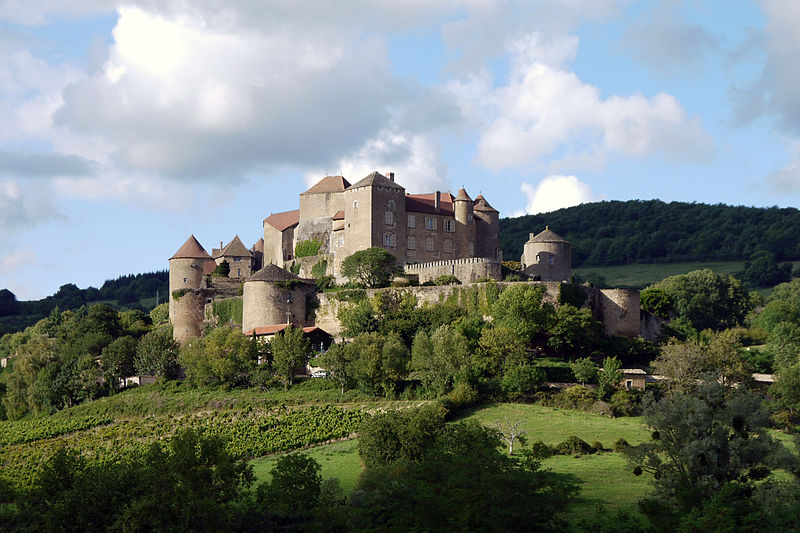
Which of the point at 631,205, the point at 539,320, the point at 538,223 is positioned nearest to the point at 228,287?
the point at 539,320

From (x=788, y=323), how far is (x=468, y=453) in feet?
129

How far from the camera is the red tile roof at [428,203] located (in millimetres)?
75688

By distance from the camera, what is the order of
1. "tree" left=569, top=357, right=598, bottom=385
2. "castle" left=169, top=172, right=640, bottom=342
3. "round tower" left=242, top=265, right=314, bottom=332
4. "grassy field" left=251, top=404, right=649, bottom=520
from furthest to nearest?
"round tower" left=242, top=265, right=314, bottom=332, "castle" left=169, top=172, right=640, bottom=342, "tree" left=569, top=357, right=598, bottom=385, "grassy field" left=251, top=404, right=649, bottom=520

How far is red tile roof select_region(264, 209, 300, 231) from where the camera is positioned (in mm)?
81938

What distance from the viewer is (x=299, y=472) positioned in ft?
119

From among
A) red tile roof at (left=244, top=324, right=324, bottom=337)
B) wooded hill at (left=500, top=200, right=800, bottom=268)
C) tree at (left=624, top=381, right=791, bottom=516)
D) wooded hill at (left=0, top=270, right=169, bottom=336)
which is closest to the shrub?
red tile roof at (left=244, top=324, right=324, bottom=337)

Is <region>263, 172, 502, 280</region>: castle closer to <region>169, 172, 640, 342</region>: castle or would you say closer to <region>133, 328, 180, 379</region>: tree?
<region>169, 172, 640, 342</region>: castle

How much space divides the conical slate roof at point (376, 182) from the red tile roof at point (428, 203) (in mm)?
2006

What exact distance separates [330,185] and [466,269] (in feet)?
58.0

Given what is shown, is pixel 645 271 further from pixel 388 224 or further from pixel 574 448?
pixel 574 448

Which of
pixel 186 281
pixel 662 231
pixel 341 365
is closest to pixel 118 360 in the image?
pixel 186 281

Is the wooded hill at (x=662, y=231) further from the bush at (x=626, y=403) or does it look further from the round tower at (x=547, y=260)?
the bush at (x=626, y=403)

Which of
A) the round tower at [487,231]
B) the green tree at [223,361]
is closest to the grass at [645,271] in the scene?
the round tower at [487,231]

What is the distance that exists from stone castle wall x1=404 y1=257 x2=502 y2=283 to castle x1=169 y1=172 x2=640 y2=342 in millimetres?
68
